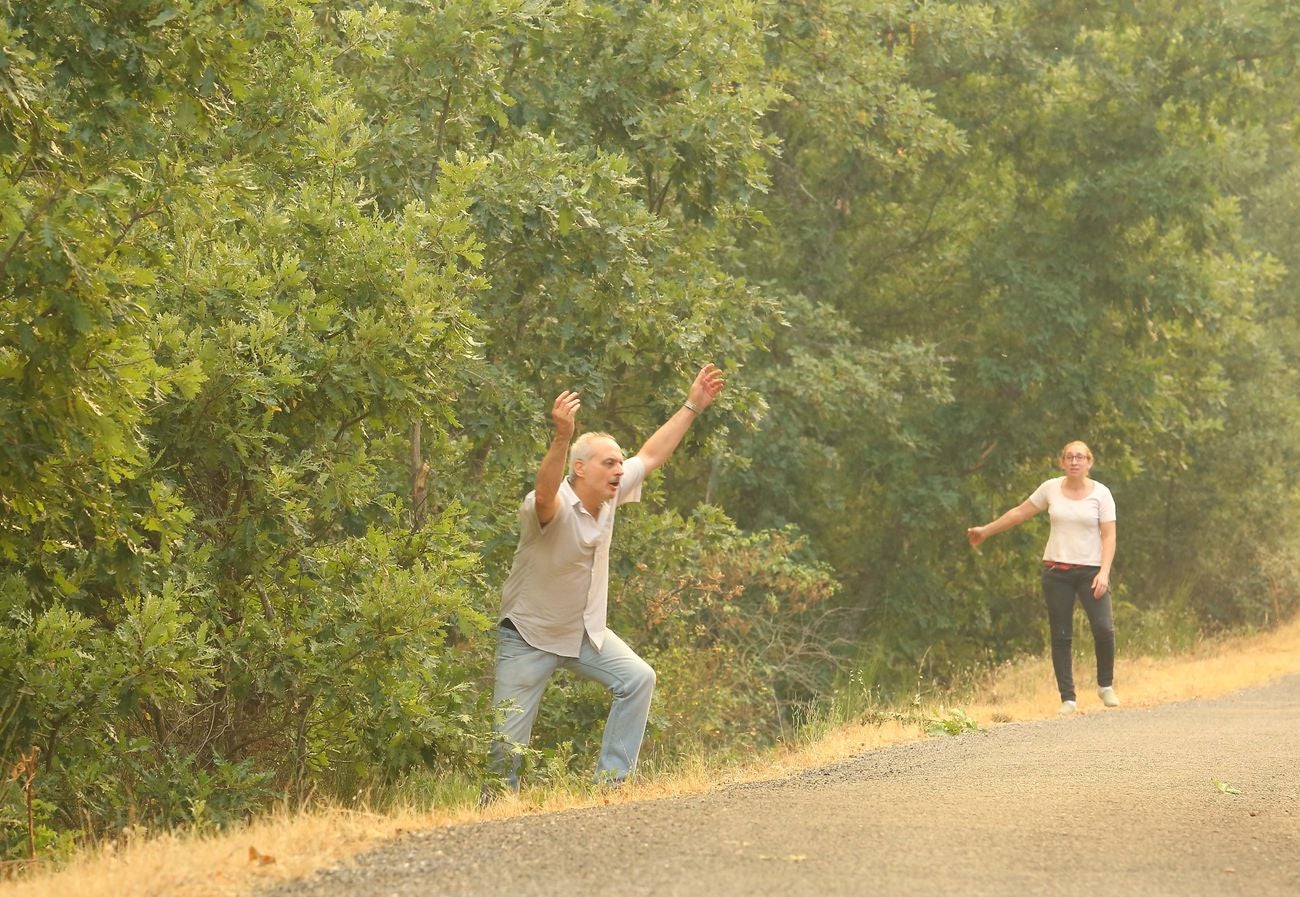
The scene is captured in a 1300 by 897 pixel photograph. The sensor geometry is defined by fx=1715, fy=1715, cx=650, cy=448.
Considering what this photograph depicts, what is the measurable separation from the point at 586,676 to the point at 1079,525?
5.81m

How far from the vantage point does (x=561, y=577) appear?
795 centimetres

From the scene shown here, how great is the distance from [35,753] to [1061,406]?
1808cm

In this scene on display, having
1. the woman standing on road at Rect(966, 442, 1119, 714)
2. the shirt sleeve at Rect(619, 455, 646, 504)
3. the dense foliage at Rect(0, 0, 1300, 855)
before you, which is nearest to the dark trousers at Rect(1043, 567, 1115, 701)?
the woman standing on road at Rect(966, 442, 1119, 714)

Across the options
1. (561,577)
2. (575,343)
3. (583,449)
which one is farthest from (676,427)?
(575,343)

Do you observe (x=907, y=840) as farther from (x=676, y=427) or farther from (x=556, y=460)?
(x=676, y=427)

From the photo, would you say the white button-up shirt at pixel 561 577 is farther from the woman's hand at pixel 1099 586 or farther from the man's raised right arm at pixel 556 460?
the woman's hand at pixel 1099 586

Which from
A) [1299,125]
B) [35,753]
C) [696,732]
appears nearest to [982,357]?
[1299,125]

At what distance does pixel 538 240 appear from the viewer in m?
12.5

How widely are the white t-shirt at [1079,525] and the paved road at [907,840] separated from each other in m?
4.05

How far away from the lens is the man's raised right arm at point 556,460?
735cm

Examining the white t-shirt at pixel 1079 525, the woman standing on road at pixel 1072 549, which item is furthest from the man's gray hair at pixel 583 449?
the white t-shirt at pixel 1079 525

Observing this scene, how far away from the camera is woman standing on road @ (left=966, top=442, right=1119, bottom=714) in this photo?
12.6m

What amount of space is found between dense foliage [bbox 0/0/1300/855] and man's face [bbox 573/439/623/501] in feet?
2.92

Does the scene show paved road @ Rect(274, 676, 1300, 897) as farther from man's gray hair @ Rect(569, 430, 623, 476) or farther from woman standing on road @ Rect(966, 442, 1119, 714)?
woman standing on road @ Rect(966, 442, 1119, 714)
